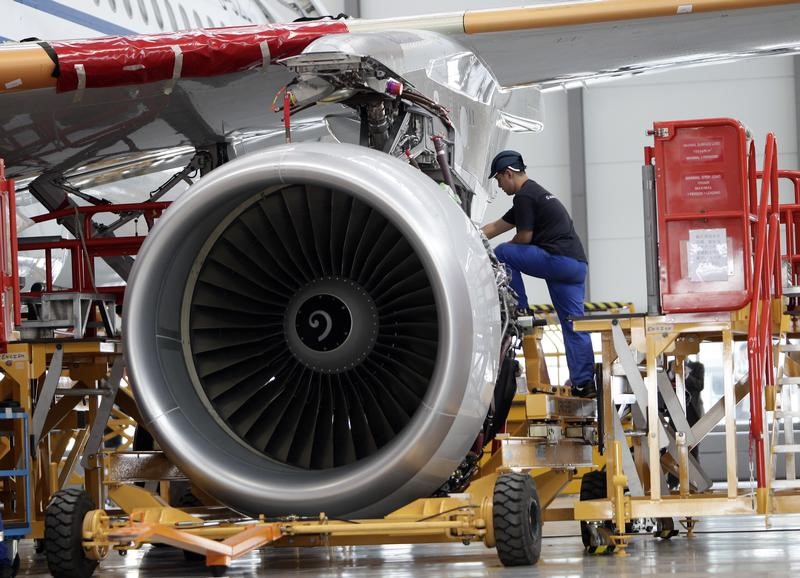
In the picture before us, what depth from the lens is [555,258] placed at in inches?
281

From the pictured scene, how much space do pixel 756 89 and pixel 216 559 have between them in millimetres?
17737

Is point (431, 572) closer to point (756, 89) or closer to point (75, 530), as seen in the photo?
point (75, 530)

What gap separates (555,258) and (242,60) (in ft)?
6.25

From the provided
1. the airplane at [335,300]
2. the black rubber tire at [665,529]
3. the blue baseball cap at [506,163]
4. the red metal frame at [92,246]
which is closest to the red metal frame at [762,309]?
the airplane at [335,300]

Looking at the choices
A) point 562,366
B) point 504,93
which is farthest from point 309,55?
point 562,366

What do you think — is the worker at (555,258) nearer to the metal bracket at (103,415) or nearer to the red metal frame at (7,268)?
the metal bracket at (103,415)

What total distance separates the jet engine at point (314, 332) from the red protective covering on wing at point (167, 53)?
1658mm

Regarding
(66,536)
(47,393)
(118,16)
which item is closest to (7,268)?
(47,393)

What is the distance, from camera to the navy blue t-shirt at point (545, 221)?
23.5ft

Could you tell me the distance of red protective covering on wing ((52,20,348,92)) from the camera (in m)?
6.78

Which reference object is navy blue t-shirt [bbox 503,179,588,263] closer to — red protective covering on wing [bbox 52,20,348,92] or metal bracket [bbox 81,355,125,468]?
red protective covering on wing [bbox 52,20,348,92]

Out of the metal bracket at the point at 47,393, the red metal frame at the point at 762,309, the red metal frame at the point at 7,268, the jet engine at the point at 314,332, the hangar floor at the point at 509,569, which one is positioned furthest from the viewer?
the metal bracket at the point at 47,393

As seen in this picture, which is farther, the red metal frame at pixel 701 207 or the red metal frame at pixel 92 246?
the red metal frame at pixel 92 246

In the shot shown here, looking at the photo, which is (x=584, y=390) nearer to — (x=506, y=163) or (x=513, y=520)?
(x=506, y=163)
